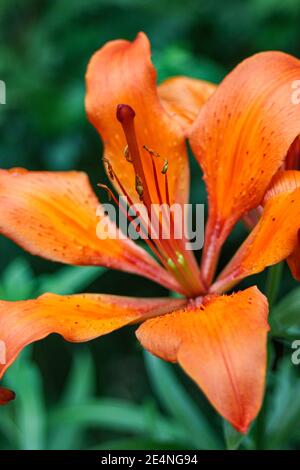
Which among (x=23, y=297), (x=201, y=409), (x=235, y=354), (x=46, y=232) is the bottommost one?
(x=201, y=409)

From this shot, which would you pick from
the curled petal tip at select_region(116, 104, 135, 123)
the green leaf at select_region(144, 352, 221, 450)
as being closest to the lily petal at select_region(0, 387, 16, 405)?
the curled petal tip at select_region(116, 104, 135, 123)

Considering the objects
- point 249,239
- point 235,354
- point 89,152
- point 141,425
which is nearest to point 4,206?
point 249,239

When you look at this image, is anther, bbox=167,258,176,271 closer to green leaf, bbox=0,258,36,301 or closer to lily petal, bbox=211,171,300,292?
lily petal, bbox=211,171,300,292

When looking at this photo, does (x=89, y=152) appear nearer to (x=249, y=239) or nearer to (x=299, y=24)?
(x=299, y=24)

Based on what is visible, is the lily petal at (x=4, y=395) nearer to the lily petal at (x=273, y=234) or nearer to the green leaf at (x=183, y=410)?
the lily petal at (x=273, y=234)

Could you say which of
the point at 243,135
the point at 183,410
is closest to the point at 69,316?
the point at 243,135

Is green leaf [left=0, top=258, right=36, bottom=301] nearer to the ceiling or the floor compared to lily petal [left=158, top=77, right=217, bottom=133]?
nearer to the floor
